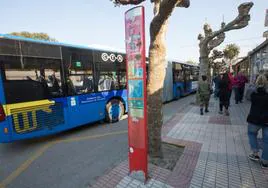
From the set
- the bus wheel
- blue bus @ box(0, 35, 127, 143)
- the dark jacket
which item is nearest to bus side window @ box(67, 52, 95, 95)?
blue bus @ box(0, 35, 127, 143)

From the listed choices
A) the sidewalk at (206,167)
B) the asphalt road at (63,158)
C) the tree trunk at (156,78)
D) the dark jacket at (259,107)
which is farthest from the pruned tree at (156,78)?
the dark jacket at (259,107)

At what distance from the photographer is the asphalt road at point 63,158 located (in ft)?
10.2

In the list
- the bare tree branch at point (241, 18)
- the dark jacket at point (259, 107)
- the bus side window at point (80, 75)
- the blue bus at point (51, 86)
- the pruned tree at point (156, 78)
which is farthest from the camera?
the bare tree branch at point (241, 18)

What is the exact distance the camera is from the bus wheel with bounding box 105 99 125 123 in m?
6.64

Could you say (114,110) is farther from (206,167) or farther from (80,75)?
(206,167)

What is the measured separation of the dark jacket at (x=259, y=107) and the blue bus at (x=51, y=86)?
474cm

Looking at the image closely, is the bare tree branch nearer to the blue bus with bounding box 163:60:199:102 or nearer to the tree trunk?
the blue bus with bounding box 163:60:199:102

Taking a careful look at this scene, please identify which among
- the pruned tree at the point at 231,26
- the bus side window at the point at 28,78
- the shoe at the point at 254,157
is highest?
the pruned tree at the point at 231,26

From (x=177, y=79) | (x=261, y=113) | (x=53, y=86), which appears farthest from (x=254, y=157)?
(x=177, y=79)

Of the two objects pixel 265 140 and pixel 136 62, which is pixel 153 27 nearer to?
pixel 136 62

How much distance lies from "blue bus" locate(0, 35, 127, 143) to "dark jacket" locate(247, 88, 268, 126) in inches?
186

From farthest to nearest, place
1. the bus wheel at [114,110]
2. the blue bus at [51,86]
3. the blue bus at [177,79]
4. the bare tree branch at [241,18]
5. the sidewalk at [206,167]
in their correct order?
the blue bus at [177,79]
the bare tree branch at [241,18]
the bus wheel at [114,110]
the blue bus at [51,86]
the sidewalk at [206,167]

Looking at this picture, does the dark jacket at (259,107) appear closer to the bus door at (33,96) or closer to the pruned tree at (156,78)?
the pruned tree at (156,78)

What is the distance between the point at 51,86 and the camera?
4.82 meters
